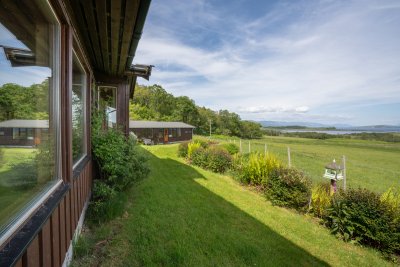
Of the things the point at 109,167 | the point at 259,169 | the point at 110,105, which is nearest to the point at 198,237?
the point at 109,167

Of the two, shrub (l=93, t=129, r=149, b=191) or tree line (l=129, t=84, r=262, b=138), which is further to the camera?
tree line (l=129, t=84, r=262, b=138)

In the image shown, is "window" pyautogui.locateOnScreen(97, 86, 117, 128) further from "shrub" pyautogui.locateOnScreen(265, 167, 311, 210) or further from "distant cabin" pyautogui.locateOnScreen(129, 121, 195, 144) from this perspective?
"distant cabin" pyautogui.locateOnScreen(129, 121, 195, 144)

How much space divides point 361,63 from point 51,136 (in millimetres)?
15983

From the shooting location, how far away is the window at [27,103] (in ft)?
4.04

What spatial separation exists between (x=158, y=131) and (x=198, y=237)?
22161 millimetres

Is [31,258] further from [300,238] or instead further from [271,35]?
[271,35]

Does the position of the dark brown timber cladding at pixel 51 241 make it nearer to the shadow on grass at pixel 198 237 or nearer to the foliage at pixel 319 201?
the shadow on grass at pixel 198 237

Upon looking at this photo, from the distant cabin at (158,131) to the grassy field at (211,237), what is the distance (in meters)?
18.1

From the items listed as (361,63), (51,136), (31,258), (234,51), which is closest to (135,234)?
(51,136)

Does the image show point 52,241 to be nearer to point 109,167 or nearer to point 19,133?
point 19,133

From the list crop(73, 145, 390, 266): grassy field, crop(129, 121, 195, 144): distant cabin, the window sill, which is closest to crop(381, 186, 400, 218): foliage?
crop(73, 145, 390, 266): grassy field

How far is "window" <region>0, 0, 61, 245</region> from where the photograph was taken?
1.23m

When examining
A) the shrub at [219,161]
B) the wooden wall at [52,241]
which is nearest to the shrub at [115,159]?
the wooden wall at [52,241]

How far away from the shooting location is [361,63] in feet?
45.3
